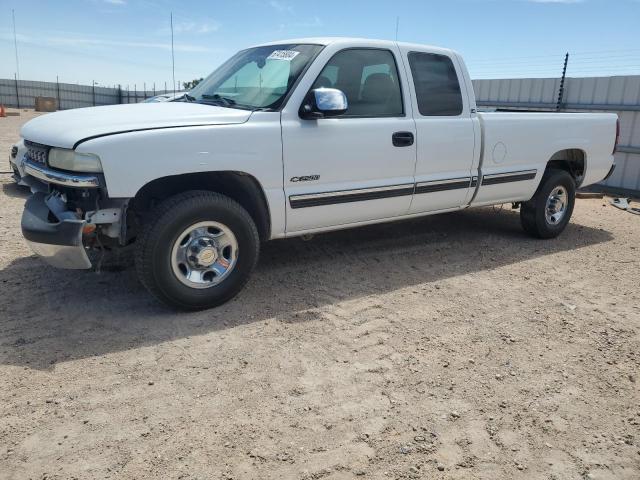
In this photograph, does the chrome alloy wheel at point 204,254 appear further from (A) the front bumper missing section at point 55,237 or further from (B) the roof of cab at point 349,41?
(B) the roof of cab at point 349,41

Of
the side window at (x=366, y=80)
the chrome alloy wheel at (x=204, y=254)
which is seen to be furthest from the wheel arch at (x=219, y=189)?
the side window at (x=366, y=80)


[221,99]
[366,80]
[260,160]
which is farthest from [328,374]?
[366,80]

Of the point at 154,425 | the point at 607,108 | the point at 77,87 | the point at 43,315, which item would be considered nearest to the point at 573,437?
the point at 154,425

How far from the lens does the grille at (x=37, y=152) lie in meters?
3.72

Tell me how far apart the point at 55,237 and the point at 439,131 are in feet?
10.9

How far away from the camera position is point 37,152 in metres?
3.84

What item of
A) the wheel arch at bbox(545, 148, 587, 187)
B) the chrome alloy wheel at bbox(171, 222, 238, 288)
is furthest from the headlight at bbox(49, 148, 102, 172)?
the wheel arch at bbox(545, 148, 587, 187)

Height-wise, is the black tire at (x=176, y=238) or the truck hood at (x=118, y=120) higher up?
the truck hood at (x=118, y=120)

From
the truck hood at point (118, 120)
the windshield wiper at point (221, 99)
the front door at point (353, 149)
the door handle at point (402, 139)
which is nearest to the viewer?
the truck hood at point (118, 120)

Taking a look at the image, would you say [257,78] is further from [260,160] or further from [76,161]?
[76,161]

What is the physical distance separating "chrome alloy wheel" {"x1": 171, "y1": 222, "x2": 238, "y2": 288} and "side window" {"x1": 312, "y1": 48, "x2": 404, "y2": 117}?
1.42 metres

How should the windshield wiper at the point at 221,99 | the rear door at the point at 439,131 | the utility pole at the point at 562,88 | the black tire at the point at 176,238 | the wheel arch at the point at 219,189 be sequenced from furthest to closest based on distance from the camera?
the utility pole at the point at 562,88
the rear door at the point at 439,131
the windshield wiper at the point at 221,99
the wheel arch at the point at 219,189
the black tire at the point at 176,238

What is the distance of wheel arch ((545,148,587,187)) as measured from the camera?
20.8ft

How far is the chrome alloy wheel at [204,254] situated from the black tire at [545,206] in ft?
12.4
